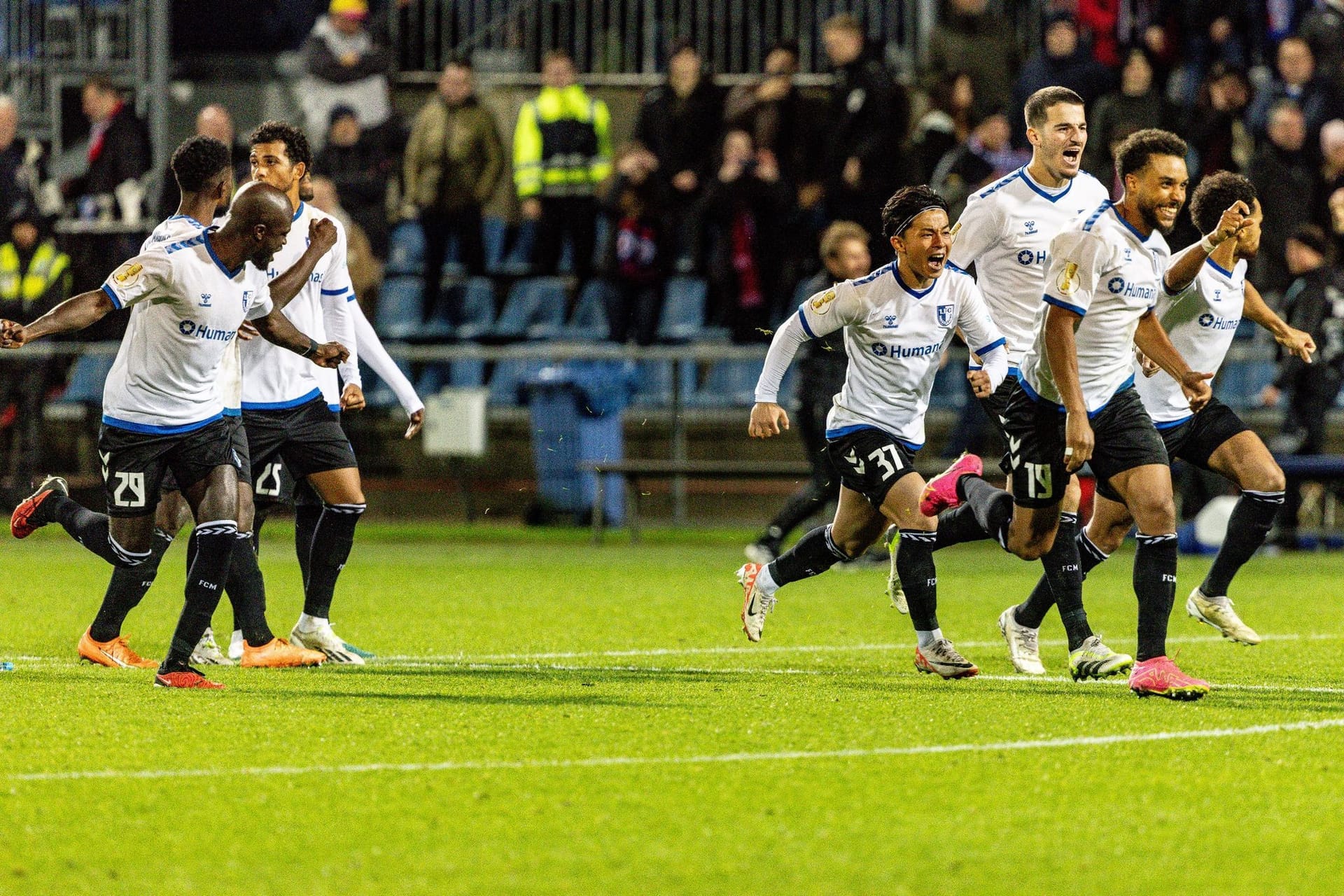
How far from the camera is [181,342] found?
768 cm

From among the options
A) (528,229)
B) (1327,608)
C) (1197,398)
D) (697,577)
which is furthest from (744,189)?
(1197,398)

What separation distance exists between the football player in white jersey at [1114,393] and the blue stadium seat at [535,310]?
1172 cm

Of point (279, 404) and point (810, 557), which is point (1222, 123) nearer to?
point (810, 557)

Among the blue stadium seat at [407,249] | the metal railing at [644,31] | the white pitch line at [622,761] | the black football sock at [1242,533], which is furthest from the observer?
the metal railing at [644,31]

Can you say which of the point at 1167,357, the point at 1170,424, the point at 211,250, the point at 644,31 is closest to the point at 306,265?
the point at 211,250

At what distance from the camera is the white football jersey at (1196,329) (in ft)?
29.5

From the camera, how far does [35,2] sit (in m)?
22.9

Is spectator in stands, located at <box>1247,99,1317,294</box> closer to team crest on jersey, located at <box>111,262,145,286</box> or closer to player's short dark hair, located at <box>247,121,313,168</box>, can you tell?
player's short dark hair, located at <box>247,121,313,168</box>

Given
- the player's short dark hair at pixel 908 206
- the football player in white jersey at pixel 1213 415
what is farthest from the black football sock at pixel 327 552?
the football player in white jersey at pixel 1213 415

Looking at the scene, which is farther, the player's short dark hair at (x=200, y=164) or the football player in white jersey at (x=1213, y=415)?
the football player in white jersey at (x=1213, y=415)

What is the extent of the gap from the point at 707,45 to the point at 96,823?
17377 millimetres

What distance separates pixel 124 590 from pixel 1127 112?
39.7ft

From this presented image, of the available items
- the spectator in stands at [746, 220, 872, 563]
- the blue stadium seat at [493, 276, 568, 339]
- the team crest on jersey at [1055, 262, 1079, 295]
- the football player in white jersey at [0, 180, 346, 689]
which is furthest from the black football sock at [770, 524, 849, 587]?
the blue stadium seat at [493, 276, 568, 339]

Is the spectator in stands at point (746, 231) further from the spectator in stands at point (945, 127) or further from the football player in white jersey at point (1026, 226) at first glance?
the football player in white jersey at point (1026, 226)
